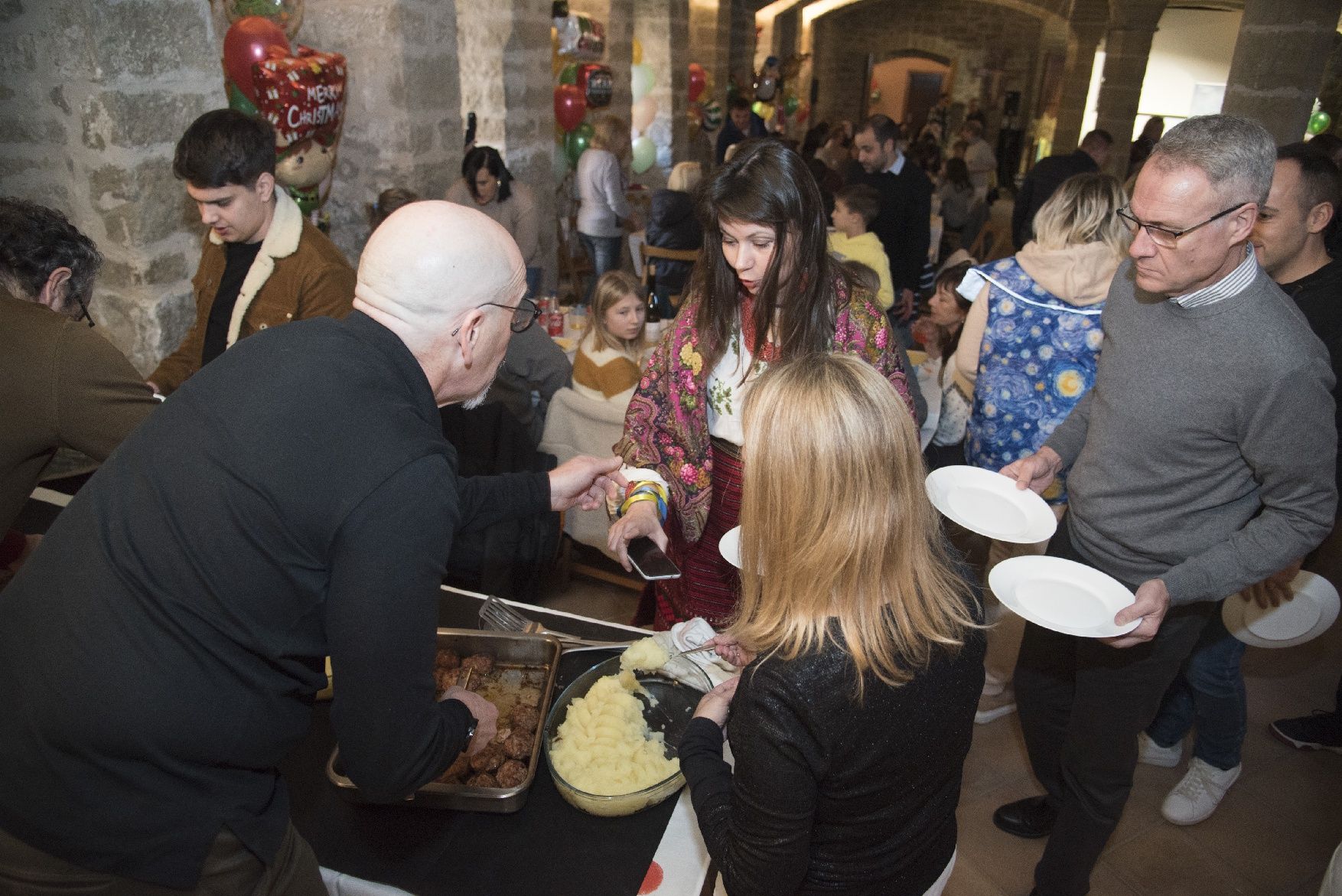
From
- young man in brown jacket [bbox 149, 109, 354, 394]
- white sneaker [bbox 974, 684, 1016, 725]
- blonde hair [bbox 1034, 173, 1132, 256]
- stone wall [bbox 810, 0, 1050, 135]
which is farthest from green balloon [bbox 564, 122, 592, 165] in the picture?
stone wall [bbox 810, 0, 1050, 135]

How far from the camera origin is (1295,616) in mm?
2080

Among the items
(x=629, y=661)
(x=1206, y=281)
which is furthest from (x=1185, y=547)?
(x=629, y=661)

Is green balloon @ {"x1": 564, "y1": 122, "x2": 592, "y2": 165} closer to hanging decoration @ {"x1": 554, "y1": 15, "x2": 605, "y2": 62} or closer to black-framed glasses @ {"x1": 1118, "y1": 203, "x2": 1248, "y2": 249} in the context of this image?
hanging decoration @ {"x1": 554, "y1": 15, "x2": 605, "y2": 62}

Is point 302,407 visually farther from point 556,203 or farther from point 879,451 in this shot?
point 556,203

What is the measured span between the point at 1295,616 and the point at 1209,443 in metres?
0.81

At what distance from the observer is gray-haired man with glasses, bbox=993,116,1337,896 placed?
1.49 metres

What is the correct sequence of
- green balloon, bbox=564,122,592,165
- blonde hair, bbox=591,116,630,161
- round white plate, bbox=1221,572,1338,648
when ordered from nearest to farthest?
round white plate, bbox=1221,572,1338,648 < blonde hair, bbox=591,116,630,161 < green balloon, bbox=564,122,592,165

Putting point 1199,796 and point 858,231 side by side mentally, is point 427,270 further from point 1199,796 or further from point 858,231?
point 858,231

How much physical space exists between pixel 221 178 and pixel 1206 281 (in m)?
2.33

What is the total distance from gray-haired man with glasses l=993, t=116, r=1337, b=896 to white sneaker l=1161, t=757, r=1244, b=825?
2.42ft

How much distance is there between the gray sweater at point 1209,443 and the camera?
1502 mm

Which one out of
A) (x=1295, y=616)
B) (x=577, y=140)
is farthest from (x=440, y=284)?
(x=577, y=140)

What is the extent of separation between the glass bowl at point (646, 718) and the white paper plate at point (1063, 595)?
0.61 m

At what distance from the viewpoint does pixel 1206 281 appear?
5.12 feet
